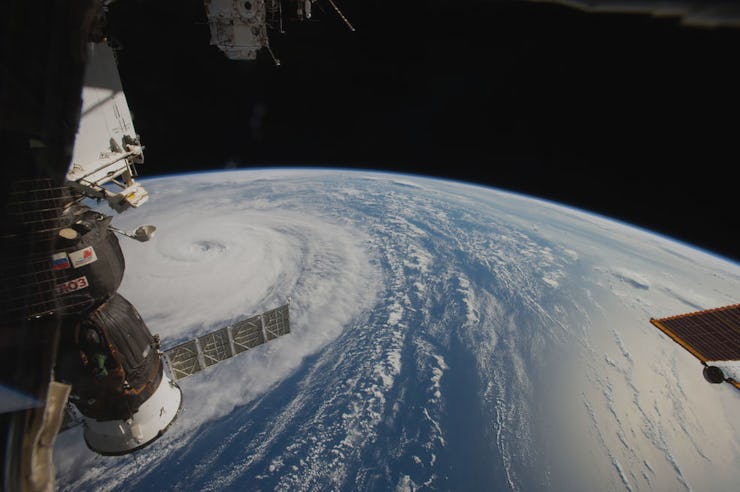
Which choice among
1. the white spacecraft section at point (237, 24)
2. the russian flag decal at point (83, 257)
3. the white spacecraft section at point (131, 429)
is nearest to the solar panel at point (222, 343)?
the white spacecraft section at point (131, 429)

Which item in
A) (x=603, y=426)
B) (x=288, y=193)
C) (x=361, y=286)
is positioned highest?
(x=288, y=193)

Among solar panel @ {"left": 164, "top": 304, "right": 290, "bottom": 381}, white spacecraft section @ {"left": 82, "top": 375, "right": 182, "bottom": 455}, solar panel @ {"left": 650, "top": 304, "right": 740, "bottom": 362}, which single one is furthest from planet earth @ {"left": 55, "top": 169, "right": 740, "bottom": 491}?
solar panel @ {"left": 650, "top": 304, "right": 740, "bottom": 362}

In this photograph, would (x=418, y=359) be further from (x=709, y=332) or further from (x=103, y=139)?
(x=103, y=139)

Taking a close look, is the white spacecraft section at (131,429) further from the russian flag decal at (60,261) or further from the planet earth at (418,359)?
the planet earth at (418,359)

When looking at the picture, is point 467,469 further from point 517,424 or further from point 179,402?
point 179,402

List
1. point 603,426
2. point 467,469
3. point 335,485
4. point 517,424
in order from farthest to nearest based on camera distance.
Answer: point 603,426 → point 517,424 → point 467,469 → point 335,485

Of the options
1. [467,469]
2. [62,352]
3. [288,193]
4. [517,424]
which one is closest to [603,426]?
[517,424]

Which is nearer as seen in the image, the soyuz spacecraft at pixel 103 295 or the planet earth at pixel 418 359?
the soyuz spacecraft at pixel 103 295
